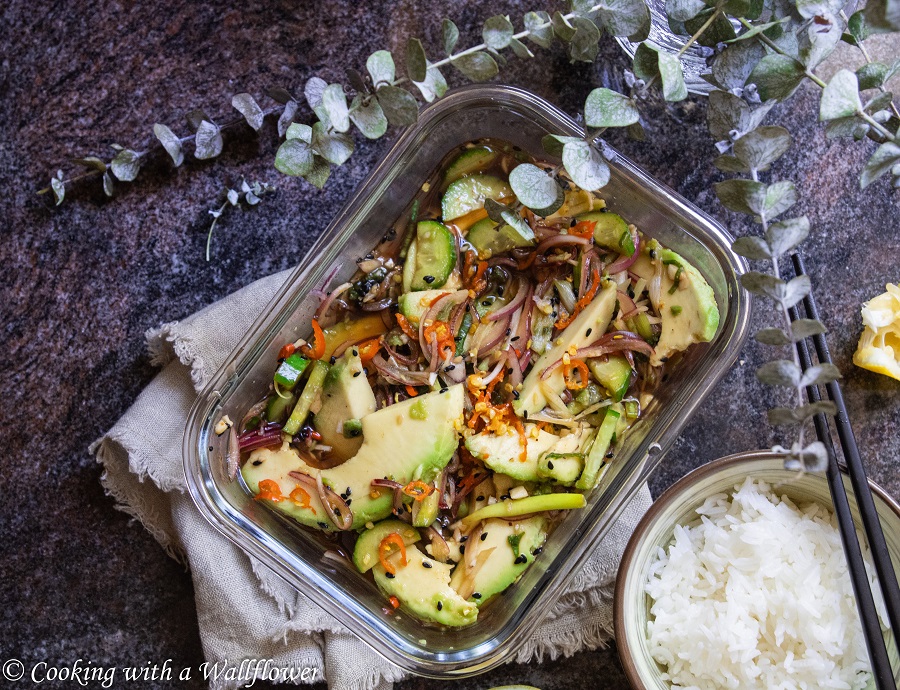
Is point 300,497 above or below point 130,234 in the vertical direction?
below

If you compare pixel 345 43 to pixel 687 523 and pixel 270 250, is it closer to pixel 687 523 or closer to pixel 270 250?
pixel 270 250

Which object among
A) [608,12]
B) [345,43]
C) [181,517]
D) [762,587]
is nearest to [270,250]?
[345,43]

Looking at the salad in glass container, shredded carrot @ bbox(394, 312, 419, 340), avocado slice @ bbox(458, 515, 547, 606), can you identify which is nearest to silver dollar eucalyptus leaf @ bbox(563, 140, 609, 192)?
the salad in glass container

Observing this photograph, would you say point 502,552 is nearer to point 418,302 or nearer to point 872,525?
point 418,302

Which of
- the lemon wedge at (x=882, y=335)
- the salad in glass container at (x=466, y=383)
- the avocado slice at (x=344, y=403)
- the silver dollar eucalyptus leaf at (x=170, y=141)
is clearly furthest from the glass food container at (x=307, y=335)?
the silver dollar eucalyptus leaf at (x=170, y=141)

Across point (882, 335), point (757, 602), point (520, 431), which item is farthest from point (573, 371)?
point (882, 335)

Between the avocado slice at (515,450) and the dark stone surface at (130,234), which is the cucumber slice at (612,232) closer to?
the dark stone surface at (130,234)
